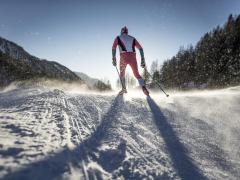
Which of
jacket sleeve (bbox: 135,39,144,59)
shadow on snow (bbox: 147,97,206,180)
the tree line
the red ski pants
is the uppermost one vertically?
the tree line

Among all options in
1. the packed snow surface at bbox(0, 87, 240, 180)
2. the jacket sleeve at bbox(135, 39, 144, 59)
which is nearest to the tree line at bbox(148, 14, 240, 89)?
the jacket sleeve at bbox(135, 39, 144, 59)

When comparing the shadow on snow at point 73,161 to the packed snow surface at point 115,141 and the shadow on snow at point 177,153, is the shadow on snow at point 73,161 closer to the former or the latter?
the packed snow surface at point 115,141

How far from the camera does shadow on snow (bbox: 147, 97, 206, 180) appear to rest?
3.02 meters

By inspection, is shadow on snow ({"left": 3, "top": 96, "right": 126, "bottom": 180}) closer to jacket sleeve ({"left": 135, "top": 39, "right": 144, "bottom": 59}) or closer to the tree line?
jacket sleeve ({"left": 135, "top": 39, "right": 144, "bottom": 59})

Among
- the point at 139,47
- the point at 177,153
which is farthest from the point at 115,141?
the point at 139,47

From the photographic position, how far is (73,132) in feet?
12.3

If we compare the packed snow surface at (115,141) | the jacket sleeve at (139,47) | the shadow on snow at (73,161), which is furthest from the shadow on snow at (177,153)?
the jacket sleeve at (139,47)

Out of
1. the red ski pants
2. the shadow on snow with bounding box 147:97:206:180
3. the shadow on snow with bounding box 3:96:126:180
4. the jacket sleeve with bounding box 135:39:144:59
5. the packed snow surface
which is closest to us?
the shadow on snow with bounding box 3:96:126:180

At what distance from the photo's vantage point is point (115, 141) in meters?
3.64

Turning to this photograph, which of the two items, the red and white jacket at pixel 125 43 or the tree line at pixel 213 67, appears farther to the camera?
the tree line at pixel 213 67

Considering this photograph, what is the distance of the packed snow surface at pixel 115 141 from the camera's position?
8.96 feet

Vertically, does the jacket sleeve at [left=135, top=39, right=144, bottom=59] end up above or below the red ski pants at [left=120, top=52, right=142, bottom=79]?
above

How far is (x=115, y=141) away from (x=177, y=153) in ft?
2.90

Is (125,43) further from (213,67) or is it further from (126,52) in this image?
(213,67)
